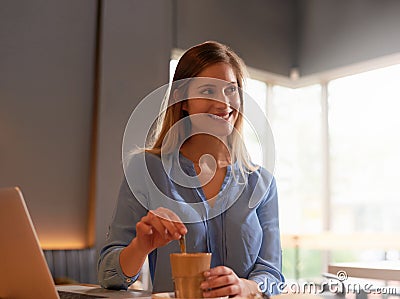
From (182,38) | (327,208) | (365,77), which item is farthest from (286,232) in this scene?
(182,38)

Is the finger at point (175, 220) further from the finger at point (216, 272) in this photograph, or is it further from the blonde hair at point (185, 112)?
the blonde hair at point (185, 112)

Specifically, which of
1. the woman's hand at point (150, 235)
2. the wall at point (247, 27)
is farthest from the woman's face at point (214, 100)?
the wall at point (247, 27)

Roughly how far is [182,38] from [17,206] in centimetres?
411

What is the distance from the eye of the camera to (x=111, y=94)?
437 centimetres

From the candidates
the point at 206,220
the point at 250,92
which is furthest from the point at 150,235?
the point at 250,92

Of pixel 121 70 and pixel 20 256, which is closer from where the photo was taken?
pixel 20 256

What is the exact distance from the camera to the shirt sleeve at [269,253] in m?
1.48

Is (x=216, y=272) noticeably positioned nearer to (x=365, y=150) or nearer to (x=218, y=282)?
(x=218, y=282)

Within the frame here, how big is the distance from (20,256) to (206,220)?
0.60 metres

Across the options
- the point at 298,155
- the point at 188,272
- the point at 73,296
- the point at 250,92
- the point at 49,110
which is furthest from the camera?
the point at 298,155

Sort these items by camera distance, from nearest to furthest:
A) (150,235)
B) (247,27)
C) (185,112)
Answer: (150,235) < (185,112) < (247,27)

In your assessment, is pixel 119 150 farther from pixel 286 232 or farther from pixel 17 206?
pixel 17 206

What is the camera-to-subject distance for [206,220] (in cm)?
157

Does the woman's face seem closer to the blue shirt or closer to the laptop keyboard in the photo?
the blue shirt
